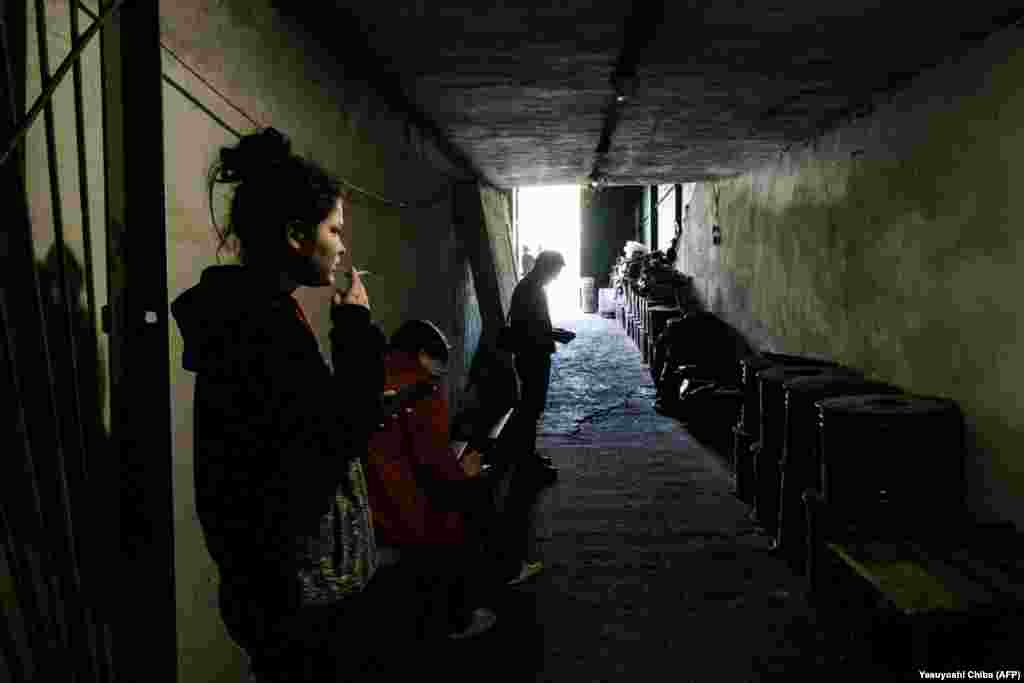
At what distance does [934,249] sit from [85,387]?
477cm

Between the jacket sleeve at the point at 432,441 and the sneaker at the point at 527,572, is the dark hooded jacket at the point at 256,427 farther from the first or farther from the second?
the sneaker at the point at 527,572

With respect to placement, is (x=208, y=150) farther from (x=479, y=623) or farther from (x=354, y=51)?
(x=479, y=623)

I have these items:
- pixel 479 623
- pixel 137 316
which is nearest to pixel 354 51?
pixel 137 316

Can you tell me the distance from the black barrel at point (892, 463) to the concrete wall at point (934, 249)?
39 cm

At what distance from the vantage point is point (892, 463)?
3.79 m

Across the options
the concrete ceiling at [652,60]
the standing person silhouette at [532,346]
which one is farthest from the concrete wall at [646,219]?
the standing person silhouette at [532,346]

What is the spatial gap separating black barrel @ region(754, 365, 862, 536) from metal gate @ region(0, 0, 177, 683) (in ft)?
13.8

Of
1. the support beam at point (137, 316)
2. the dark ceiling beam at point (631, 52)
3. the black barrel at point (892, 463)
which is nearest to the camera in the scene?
the support beam at point (137, 316)

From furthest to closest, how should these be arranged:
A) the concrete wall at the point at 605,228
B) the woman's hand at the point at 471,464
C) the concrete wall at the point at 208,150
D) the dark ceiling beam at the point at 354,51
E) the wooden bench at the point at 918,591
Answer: the concrete wall at the point at 605,228 < the dark ceiling beam at the point at 354,51 < the woman's hand at the point at 471,464 < the wooden bench at the point at 918,591 < the concrete wall at the point at 208,150

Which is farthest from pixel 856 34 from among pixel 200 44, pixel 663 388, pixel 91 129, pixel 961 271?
pixel 663 388

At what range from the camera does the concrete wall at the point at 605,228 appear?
27000 millimetres

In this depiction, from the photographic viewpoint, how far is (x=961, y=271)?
431 centimetres

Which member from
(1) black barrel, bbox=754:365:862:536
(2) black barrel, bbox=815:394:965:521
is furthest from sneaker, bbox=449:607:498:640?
(1) black barrel, bbox=754:365:862:536

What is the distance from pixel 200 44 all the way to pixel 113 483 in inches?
60.8
